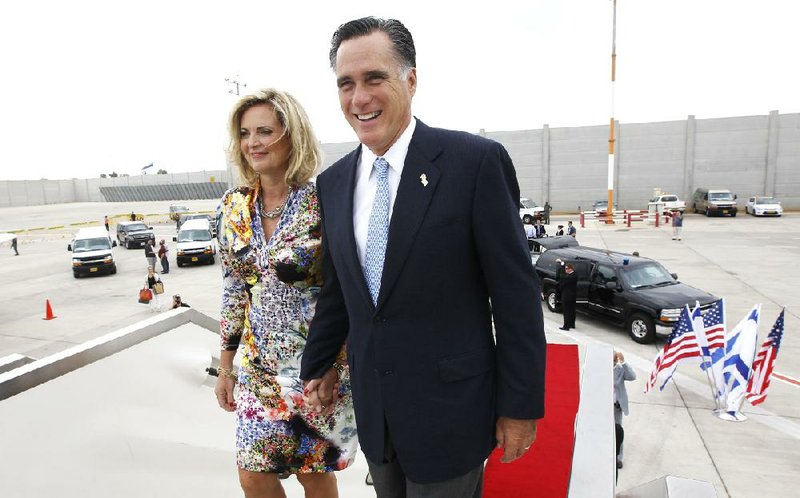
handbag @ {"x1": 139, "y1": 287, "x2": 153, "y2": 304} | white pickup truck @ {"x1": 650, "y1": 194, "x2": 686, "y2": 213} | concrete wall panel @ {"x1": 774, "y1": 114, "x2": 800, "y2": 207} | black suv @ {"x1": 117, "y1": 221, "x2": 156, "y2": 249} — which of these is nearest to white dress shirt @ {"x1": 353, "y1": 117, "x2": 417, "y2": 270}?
handbag @ {"x1": 139, "y1": 287, "x2": 153, "y2": 304}

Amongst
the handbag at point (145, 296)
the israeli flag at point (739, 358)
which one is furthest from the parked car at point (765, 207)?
the handbag at point (145, 296)

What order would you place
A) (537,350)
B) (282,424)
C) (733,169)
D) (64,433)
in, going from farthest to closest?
(733,169)
(64,433)
(282,424)
(537,350)

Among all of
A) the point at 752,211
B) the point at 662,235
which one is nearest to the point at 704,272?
the point at 662,235

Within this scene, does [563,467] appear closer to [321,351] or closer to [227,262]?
[321,351]

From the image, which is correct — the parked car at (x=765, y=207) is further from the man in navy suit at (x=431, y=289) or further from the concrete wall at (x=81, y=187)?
the concrete wall at (x=81, y=187)

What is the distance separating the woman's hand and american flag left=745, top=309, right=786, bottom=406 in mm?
6310

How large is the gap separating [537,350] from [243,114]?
5.11ft

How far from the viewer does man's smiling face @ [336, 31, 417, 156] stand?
59.4 inches

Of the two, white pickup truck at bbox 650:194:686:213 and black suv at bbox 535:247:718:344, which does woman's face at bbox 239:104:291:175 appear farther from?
white pickup truck at bbox 650:194:686:213

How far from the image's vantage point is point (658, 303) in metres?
8.95

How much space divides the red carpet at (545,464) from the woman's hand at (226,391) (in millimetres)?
1567

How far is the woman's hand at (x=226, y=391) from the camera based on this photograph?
2328 mm

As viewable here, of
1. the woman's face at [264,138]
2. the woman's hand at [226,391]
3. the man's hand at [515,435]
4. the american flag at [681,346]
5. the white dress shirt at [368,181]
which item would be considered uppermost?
the woman's face at [264,138]

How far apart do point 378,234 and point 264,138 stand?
85cm
